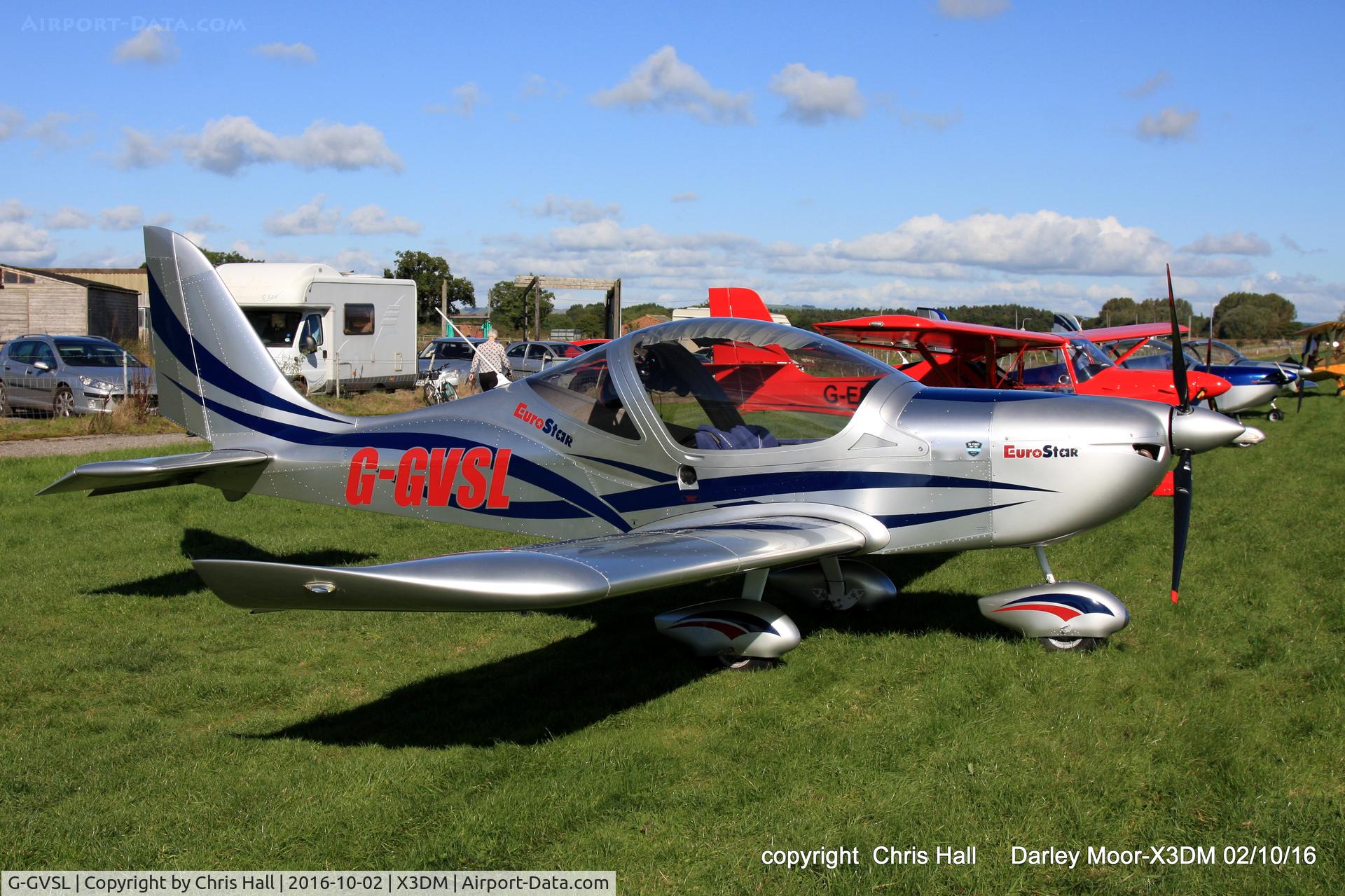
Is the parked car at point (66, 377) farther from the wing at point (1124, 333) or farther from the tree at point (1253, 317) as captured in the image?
the tree at point (1253, 317)

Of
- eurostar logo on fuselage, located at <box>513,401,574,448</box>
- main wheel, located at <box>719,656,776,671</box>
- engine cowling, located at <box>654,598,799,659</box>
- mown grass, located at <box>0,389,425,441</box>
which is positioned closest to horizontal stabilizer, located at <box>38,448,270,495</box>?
eurostar logo on fuselage, located at <box>513,401,574,448</box>

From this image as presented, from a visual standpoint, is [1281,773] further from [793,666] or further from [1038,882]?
[793,666]

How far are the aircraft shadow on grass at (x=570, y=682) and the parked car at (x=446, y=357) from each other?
2168cm

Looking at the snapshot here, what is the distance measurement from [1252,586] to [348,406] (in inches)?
760

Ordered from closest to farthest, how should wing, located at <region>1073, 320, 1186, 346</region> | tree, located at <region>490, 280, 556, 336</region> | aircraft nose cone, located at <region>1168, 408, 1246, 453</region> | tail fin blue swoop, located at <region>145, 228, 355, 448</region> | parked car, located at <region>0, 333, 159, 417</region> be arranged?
aircraft nose cone, located at <region>1168, 408, 1246, 453</region>, tail fin blue swoop, located at <region>145, 228, 355, 448</region>, parked car, located at <region>0, 333, 159, 417</region>, wing, located at <region>1073, 320, 1186, 346</region>, tree, located at <region>490, 280, 556, 336</region>

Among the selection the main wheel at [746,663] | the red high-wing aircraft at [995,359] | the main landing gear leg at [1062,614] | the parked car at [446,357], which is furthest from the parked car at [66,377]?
the main landing gear leg at [1062,614]

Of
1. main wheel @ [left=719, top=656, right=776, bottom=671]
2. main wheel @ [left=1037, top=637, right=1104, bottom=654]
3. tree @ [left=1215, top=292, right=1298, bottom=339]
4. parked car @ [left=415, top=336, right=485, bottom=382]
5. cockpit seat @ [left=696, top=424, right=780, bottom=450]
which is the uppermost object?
tree @ [left=1215, top=292, right=1298, bottom=339]

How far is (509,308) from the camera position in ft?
190

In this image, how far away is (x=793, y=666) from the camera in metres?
5.75

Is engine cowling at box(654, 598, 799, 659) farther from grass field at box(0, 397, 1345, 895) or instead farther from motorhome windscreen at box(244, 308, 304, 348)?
motorhome windscreen at box(244, 308, 304, 348)

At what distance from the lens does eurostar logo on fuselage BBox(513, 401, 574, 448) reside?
21.8 ft

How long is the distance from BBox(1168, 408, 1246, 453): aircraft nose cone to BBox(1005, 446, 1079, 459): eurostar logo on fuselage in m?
0.53

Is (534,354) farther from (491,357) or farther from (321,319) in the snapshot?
(491,357)

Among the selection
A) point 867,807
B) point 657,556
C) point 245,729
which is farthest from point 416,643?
point 867,807
